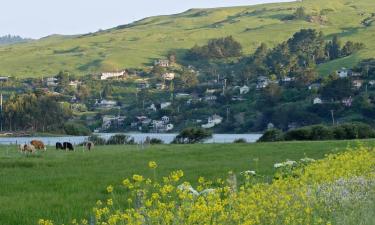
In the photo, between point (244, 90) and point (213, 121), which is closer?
point (213, 121)

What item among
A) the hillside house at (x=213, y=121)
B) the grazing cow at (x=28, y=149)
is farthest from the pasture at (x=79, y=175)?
the hillside house at (x=213, y=121)

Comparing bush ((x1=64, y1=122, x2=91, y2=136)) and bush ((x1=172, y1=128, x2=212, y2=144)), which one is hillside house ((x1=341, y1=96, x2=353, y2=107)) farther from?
bush ((x1=172, y1=128, x2=212, y2=144))

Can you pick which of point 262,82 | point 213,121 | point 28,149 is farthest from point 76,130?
point 28,149

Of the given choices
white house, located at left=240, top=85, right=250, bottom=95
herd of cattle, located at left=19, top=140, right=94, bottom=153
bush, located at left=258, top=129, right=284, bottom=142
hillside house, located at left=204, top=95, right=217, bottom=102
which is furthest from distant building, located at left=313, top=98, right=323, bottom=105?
herd of cattle, located at left=19, top=140, right=94, bottom=153

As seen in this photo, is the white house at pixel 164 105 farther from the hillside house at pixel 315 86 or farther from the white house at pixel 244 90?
the hillside house at pixel 315 86

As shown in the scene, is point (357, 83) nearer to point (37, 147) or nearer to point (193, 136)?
point (193, 136)

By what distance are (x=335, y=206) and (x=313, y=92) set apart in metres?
149

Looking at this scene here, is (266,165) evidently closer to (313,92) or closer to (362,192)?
(362,192)

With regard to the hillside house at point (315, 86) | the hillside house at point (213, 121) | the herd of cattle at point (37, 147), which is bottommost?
the hillside house at point (213, 121)

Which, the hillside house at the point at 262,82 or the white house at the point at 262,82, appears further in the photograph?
the white house at the point at 262,82

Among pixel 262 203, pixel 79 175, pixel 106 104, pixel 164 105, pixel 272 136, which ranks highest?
pixel 262 203

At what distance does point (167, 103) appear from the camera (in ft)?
617

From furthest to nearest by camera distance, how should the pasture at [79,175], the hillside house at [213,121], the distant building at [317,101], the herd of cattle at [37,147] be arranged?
1. the hillside house at [213,121]
2. the distant building at [317,101]
3. the herd of cattle at [37,147]
4. the pasture at [79,175]

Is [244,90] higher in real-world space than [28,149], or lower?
lower
